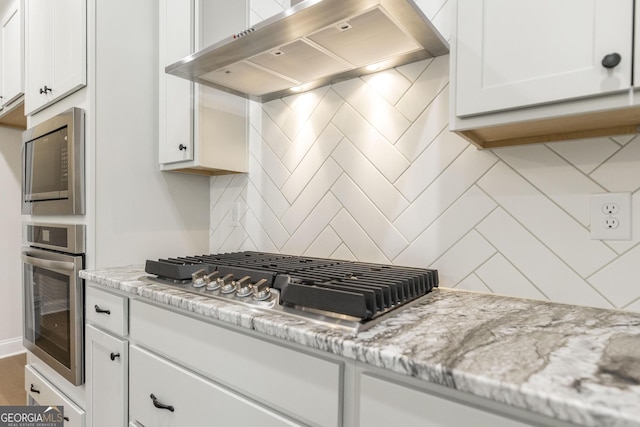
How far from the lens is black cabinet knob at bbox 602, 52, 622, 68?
0.70m

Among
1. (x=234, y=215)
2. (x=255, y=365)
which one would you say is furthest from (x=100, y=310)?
(x=255, y=365)

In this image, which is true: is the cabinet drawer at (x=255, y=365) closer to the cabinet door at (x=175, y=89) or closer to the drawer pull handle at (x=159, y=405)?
the drawer pull handle at (x=159, y=405)

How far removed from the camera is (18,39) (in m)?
2.17

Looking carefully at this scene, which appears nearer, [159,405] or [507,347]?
[507,347]

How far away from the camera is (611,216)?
3.10 feet

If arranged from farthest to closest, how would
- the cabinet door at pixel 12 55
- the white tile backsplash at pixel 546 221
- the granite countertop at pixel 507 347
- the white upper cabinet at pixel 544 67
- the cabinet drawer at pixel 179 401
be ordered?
1. the cabinet door at pixel 12 55
2. the white tile backsplash at pixel 546 221
3. the cabinet drawer at pixel 179 401
4. the white upper cabinet at pixel 544 67
5. the granite countertop at pixel 507 347

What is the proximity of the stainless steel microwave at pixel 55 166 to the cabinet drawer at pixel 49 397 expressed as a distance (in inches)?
33.9

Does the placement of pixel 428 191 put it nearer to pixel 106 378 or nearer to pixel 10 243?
pixel 106 378

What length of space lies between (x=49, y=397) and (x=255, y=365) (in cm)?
161

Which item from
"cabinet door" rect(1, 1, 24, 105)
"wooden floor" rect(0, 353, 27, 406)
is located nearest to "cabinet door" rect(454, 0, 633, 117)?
"cabinet door" rect(1, 1, 24, 105)

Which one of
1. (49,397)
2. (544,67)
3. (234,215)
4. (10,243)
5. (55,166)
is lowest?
(49,397)

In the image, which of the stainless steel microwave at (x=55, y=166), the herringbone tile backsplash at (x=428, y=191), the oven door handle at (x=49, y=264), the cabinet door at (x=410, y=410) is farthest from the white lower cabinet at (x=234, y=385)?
the herringbone tile backsplash at (x=428, y=191)

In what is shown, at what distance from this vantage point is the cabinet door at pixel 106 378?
1.28 m

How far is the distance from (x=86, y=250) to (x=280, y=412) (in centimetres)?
125
